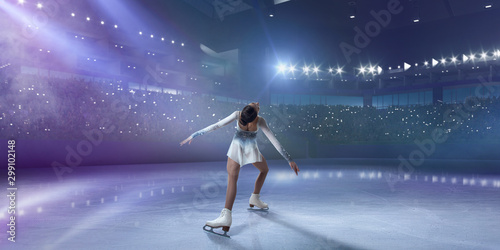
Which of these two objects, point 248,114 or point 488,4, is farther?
point 488,4

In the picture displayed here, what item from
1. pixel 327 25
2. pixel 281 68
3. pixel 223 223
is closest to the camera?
pixel 223 223

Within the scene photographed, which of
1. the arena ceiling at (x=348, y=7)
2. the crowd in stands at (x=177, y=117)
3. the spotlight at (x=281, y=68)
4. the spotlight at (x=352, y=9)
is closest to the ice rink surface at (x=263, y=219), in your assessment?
the crowd in stands at (x=177, y=117)

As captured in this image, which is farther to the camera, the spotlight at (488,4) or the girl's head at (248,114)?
the spotlight at (488,4)

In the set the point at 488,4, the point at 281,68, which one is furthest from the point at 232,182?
the point at 281,68

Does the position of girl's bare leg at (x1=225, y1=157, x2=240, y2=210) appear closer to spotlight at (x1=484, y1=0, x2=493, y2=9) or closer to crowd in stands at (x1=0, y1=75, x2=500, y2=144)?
crowd in stands at (x1=0, y1=75, x2=500, y2=144)

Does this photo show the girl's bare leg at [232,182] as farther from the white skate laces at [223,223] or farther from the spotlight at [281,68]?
the spotlight at [281,68]

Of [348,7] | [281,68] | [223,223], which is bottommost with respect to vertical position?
[223,223]

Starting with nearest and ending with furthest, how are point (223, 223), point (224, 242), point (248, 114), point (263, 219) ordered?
point (224, 242)
point (223, 223)
point (248, 114)
point (263, 219)

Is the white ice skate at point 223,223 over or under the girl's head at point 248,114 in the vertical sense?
under

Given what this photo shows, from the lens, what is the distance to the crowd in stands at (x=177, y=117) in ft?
50.7

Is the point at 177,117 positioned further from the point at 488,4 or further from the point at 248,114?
the point at 488,4

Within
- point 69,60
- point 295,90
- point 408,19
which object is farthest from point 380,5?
point 69,60

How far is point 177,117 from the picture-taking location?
21094mm

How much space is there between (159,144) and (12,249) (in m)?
16.0
